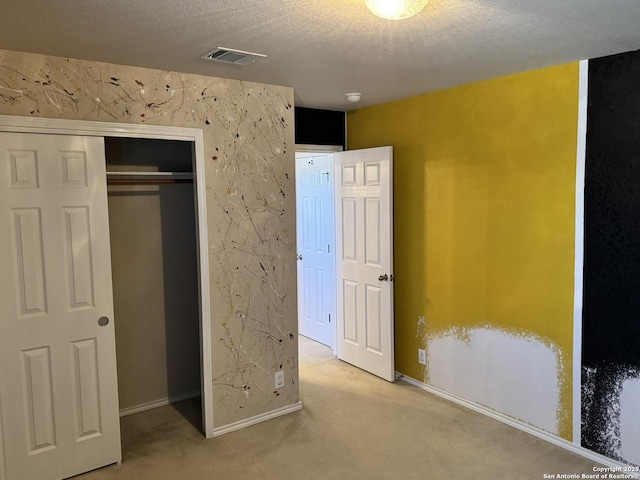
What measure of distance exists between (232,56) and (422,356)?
2700mm

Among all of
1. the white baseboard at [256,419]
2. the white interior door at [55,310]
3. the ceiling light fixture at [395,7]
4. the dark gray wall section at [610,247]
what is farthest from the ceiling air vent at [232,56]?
the white baseboard at [256,419]

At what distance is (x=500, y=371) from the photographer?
3467mm

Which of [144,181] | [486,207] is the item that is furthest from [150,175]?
[486,207]

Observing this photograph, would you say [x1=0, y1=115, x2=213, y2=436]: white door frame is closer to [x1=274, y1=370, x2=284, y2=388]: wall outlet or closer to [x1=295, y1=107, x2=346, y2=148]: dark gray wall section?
[x1=274, y1=370, x2=284, y2=388]: wall outlet

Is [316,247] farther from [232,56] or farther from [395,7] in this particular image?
[395,7]

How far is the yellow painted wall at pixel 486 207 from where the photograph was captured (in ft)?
10.1

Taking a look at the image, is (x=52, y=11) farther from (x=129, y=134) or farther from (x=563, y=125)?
(x=563, y=125)

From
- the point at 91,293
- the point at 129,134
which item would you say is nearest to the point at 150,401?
the point at 91,293

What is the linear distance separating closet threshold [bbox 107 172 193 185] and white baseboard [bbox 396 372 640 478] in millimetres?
2434

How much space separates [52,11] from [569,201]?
2847 millimetres

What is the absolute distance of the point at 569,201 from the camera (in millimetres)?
3010

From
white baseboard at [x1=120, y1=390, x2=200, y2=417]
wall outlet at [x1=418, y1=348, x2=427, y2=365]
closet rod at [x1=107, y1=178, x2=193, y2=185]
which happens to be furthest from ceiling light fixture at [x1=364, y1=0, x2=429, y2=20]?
white baseboard at [x1=120, y1=390, x2=200, y2=417]

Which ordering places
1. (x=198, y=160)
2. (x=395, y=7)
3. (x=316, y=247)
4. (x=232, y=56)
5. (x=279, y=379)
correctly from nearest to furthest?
(x=395, y=7) → (x=232, y=56) → (x=198, y=160) → (x=279, y=379) → (x=316, y=247)

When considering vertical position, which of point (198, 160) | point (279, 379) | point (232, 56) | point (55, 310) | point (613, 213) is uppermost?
point (232, 56)
